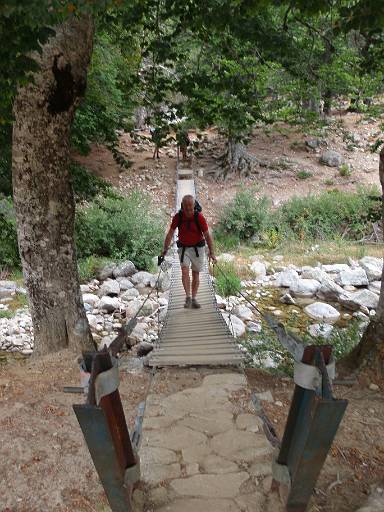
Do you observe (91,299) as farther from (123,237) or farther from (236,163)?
(236,163)

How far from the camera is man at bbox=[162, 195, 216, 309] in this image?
488 cm

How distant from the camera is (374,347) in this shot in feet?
10.8

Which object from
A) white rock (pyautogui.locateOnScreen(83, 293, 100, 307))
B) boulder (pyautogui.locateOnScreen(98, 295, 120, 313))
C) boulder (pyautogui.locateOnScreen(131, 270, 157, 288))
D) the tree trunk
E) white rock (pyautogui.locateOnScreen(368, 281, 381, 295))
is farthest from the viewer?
the tree trunk

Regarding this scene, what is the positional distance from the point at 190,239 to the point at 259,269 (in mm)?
4118

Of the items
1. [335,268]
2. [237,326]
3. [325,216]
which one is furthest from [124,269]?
[325,216]

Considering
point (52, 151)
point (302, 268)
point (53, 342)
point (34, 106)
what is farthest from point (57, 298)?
point (302, 268)

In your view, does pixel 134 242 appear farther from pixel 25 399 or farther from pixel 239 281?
pixel 25 399

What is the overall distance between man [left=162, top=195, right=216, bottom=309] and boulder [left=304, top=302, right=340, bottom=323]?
2631mm

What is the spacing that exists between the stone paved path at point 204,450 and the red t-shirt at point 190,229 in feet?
6.01

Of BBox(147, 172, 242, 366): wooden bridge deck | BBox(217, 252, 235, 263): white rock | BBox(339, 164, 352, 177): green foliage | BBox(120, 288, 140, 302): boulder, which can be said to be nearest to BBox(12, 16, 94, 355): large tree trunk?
BBox(147, 172, 242, 366): wooden bridge deck

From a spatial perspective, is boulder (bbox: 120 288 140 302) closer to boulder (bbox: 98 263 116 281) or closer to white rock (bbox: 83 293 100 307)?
white rock (bbox: 83 293 100 307)

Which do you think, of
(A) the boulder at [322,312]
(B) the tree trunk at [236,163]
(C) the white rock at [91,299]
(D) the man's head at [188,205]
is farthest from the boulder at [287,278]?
(B) the tree trunk at [236,163]

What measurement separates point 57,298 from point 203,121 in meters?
2.48

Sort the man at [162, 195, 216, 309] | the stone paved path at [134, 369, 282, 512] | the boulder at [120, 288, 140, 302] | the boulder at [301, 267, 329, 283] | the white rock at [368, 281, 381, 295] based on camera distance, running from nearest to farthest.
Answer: the stone paved path at [134, 369, 282, 512]
the man at [162, 195, 216, 309]
the boulder at [120, 288, 140, 302]
the white rock at [368, 281, 381, 295]
the boulder at [301, 267, 329, 283]
